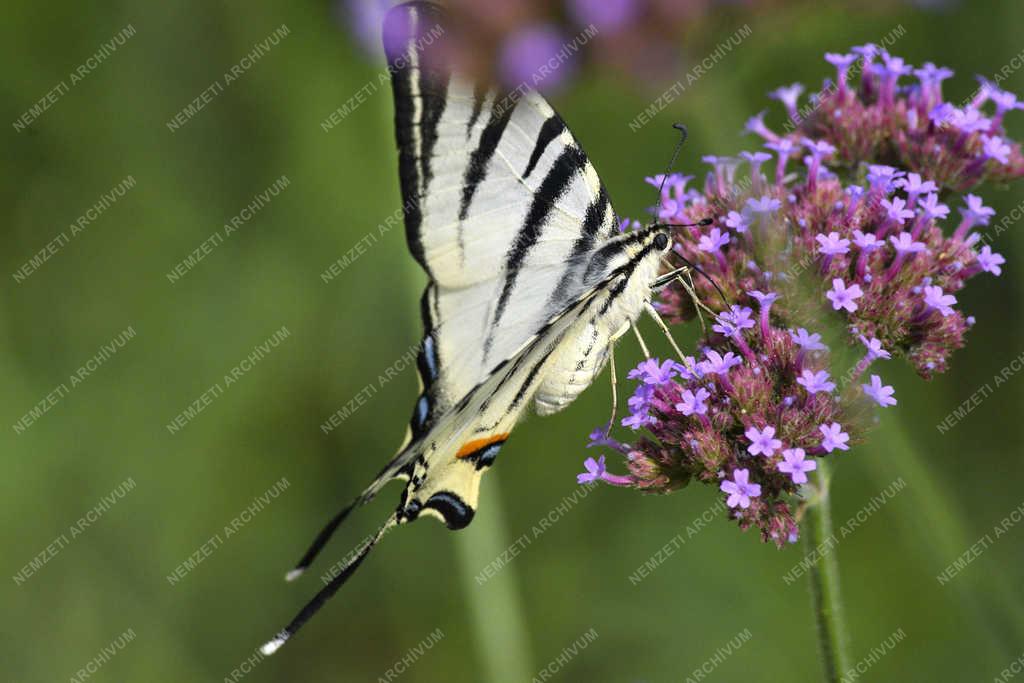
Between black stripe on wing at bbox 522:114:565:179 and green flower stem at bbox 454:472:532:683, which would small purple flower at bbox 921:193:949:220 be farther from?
green flower stem at bbox 454:472:532:683

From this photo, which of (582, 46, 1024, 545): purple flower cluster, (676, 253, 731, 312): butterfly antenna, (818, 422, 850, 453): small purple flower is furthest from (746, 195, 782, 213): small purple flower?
(818, 422, 850, 453): small purple flower

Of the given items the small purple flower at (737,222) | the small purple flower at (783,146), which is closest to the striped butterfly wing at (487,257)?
the small purple flower at (737,222)

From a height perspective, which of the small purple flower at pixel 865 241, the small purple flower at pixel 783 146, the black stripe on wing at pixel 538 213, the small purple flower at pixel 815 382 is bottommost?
the small purple flower at pixel 815 382

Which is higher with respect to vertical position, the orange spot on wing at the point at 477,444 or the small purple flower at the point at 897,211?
the orange spot on wing at the point at 477,444

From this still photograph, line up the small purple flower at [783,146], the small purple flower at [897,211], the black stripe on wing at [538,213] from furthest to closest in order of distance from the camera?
the small purple flower at [783,146] < the black stripe on wing at [538,213] < the small purple flower at [897,211]

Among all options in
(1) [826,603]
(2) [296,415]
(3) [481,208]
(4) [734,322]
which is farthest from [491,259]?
(2) [296,415]

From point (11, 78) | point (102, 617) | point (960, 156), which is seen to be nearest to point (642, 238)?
point (960, 156)

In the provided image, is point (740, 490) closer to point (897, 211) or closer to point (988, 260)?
point (897, 211)

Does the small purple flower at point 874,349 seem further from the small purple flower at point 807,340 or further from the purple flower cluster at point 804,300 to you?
the small purple flower at point 807,340
